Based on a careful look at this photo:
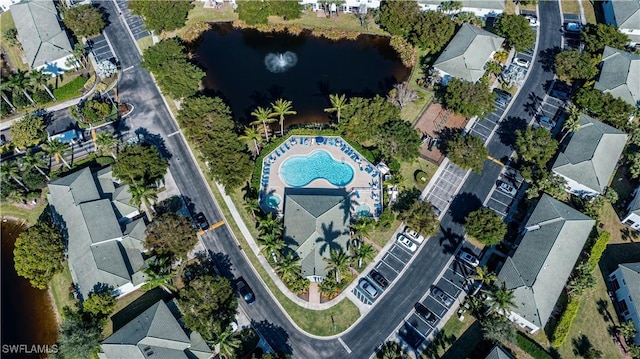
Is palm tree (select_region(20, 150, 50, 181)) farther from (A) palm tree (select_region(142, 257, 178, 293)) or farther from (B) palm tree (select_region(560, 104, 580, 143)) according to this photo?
(B) palm tree (select_region(560, 104, 580, 143))

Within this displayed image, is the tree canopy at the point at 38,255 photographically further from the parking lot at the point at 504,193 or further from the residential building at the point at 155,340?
the parking lot at the point at 504,193

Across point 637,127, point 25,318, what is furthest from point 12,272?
point 637,127

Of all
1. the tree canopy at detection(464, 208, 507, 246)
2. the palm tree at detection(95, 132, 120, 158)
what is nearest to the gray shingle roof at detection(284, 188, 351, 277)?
the tree canopy at detection(464, 208, 507, 246)

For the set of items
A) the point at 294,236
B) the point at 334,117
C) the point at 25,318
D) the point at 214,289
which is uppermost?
the point at 334,117

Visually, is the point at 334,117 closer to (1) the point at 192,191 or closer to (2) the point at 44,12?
(1) the point at 192,191

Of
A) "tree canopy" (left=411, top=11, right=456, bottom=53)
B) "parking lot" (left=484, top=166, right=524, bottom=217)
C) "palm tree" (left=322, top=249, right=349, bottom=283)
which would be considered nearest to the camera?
"palm tree" (left=322, top=249, right=349, bottom=283)

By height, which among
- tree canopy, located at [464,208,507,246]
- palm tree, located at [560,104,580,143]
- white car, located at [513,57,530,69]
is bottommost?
tree canopy, located at [464,208,507,246]

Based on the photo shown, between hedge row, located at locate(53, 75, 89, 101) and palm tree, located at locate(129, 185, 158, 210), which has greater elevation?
hedge row, located at locate(53, 75, 89, 101)
